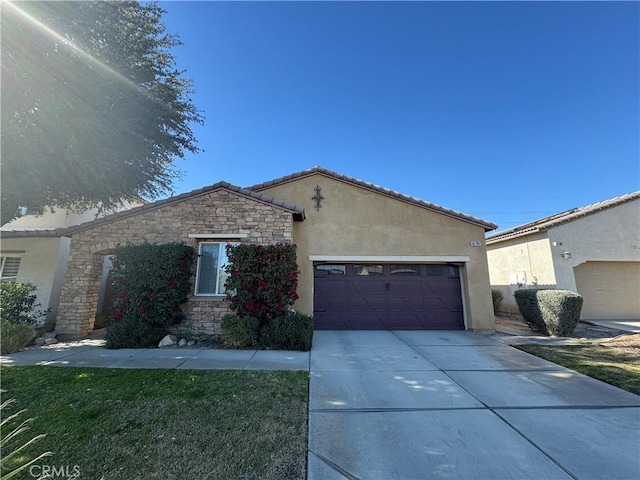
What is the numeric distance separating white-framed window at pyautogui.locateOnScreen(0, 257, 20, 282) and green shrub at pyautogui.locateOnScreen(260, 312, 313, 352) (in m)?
10.7

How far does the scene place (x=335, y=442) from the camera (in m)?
3.28

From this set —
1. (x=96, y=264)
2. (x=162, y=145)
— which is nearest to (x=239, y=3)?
(x=162, y=145)

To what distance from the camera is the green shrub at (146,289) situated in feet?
25.0

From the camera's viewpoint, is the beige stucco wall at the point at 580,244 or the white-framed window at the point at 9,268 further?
the beige stucco wall at the point at 580,244

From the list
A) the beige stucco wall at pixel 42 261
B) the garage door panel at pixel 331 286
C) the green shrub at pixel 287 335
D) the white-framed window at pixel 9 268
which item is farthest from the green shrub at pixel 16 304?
the garage door panel at pixel 331 286

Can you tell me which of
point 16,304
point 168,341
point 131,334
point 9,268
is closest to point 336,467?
point 168,341

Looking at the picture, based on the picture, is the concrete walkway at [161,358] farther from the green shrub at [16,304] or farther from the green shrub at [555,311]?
the green shrub at [555,311]

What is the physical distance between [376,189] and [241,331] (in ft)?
23.4

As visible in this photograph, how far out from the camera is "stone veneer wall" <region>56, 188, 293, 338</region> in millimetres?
8523

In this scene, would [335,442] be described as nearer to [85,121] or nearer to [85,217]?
[85,121]

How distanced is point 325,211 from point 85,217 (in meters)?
13.0

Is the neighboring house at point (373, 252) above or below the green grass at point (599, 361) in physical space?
above

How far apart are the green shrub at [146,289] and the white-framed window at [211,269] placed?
0.77 metres

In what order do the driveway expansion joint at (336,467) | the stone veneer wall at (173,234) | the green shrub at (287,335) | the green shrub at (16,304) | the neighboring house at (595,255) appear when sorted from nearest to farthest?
the driveway expansion joint at (336,467) < the green shrub at (287,335) < the green shrub at (16,304) < the stone veneer wall at (173,234) < the neighboring house at (595,255)
